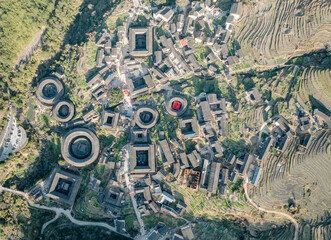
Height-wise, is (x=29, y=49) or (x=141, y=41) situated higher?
(x=141, y=41)

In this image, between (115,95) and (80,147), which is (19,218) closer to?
(80,147)

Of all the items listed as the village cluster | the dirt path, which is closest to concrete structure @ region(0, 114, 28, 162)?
the village cluster

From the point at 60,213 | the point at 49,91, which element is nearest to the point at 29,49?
the point at 49,91

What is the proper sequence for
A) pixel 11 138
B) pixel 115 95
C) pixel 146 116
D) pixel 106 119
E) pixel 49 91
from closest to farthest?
pixel 115 95
pixel 11 138
pixel 146 116
pixel 106 119
pixel 49 91

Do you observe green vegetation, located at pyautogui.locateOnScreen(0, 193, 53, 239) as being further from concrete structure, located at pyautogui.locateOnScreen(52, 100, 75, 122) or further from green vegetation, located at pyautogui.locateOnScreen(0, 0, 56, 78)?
green vegetation, located at pyautogui.locateOnScreen(0, 0, 56, 78)

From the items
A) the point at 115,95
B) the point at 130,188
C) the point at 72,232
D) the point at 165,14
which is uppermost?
the point at 165,14

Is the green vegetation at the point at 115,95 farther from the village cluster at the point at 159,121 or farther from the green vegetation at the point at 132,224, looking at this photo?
the green vegetation at the point at 132,224

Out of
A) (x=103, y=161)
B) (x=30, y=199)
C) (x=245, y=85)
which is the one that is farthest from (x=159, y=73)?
(x=30, y=199)
